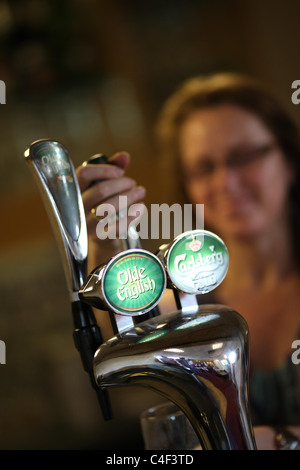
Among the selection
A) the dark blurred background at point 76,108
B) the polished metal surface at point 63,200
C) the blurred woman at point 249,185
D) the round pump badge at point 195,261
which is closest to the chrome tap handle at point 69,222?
the polished metal surface at point 63,200

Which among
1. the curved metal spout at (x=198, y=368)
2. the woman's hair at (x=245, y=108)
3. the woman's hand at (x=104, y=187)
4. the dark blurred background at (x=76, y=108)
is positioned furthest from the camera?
the dark blurred background at (x=76, y=108)

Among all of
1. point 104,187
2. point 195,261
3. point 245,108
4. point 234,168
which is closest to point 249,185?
point 234,168

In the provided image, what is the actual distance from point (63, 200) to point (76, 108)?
82.1 inches

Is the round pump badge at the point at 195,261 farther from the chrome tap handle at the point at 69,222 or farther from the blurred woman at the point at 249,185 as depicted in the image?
the blurred woman at the point at 249,185

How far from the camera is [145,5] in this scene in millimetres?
2484

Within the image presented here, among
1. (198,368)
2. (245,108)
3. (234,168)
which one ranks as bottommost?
(198,368)

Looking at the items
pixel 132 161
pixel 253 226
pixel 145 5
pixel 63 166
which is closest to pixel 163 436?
pixel 63 166

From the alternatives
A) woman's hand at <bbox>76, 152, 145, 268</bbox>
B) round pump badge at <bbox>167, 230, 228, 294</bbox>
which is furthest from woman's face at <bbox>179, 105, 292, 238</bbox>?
round pump badge at <bbox>167, 230, 228, 294</bbox>

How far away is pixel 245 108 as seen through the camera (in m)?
1.61

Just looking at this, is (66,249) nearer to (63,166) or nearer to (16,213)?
(63,166)

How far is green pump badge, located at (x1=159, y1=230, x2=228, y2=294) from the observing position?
56cm

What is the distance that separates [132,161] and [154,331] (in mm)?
1970

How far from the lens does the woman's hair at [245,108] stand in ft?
5.30

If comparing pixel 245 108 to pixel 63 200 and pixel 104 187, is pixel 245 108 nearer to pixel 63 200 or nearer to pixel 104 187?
pixel 104 187
